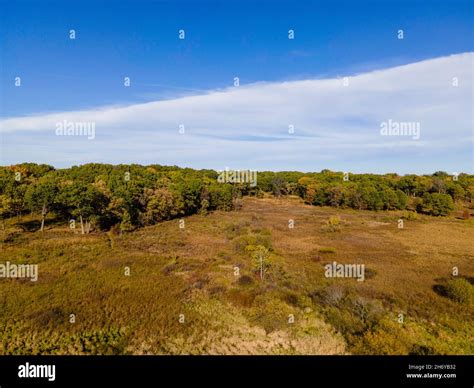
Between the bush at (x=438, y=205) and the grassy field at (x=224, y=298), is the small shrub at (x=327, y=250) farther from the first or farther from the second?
the bush at (x=438, y=205)

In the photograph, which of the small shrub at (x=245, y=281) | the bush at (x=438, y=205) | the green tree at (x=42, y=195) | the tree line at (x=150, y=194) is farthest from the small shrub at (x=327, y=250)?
the bush at (x=438, y=205)

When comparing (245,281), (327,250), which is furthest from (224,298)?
(327,250)

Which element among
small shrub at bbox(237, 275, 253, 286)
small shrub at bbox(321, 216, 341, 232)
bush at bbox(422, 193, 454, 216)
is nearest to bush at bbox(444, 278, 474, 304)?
small shrub at bbox(237, 275, 253, 286)

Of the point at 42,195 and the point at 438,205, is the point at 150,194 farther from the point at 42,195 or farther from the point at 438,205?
the point at 438,205

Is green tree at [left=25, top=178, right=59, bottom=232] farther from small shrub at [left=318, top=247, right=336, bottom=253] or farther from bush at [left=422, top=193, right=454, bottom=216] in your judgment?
bush at [left=422, top=193, right=454, bottom=216]
